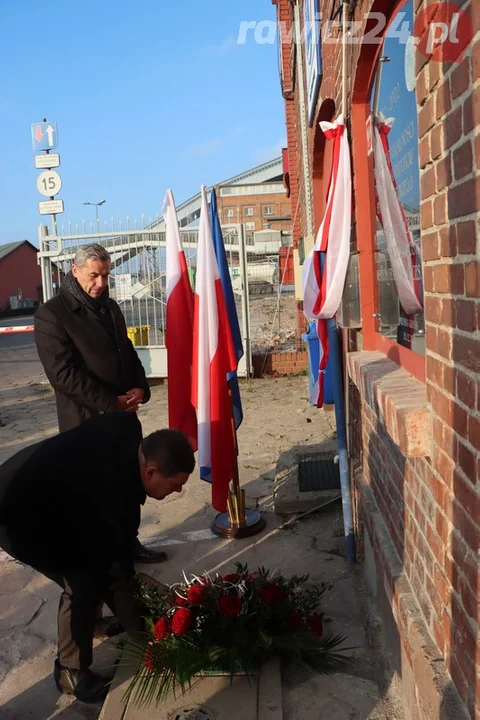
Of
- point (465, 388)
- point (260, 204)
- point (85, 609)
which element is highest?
point (260, 204)

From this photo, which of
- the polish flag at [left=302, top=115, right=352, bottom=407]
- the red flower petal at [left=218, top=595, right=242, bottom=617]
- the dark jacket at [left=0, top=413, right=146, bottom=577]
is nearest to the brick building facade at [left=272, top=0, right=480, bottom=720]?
the polish flag at [left=302, top=115, right=352, bottom=407]

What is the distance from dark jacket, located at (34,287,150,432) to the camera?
3.57m

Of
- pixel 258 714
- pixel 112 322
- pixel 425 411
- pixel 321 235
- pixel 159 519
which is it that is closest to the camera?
pixel 425 411

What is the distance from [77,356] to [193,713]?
2037 millimetres

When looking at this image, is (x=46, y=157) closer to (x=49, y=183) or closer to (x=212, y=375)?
(x=49, y=183)

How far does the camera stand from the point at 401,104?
8.47ft

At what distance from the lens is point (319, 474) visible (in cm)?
496

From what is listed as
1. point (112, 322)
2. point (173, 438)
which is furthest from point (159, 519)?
point (173, 438)

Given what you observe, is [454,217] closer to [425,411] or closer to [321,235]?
[425,411]

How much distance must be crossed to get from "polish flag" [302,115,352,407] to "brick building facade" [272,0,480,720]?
155mm

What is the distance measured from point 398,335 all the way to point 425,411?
3.56ft

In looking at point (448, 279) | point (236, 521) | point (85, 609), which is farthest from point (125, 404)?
point (448, 279)

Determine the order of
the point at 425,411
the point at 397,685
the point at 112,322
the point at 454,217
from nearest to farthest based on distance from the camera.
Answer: the point at 454,217, the point at 425,411, the point at 397,685, the point at 112,322

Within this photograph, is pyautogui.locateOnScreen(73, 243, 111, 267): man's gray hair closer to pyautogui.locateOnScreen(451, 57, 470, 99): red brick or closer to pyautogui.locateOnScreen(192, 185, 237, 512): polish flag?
pyautogui.locateOnScreen(192, 185, 237, 512): polish flag
